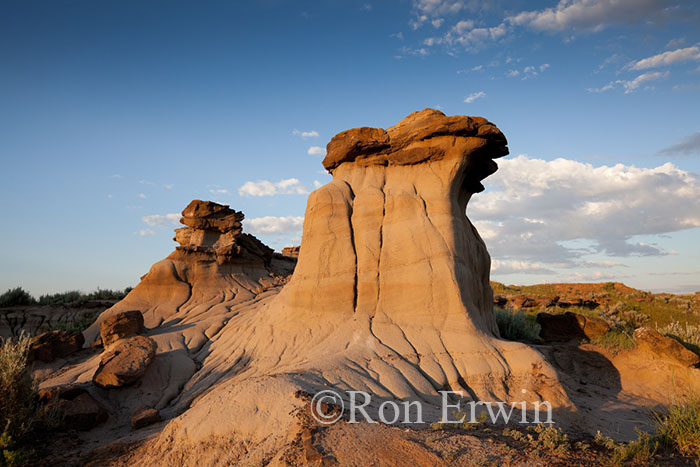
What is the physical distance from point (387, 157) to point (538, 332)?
8002mm

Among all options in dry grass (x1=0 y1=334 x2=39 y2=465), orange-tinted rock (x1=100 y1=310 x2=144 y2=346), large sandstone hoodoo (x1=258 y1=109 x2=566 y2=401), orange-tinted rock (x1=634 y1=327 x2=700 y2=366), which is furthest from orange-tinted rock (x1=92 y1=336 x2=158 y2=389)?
orange-tinted rock (x1=634 y1=327 x2=700 y2=366)

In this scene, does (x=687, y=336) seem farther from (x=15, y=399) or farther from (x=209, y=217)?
(x=209, y=217)

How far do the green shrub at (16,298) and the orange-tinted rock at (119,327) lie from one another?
516 inches

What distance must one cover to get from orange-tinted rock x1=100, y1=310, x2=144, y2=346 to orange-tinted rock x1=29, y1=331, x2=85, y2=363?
1.42 metres

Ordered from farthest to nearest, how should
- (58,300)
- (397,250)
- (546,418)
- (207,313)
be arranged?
1. (58,300)
2. (207,313)
3. (397,250)
4. (546,418)

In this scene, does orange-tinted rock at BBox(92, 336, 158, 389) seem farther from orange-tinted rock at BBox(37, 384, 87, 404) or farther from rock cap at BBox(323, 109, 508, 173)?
rock cap at BBox(323, 109, 508, 173)

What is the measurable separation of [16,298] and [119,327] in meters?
13.9

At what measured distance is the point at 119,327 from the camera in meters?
12.6

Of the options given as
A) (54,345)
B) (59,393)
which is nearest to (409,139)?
(59,393)

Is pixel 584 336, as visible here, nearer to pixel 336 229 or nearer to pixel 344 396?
pixel 336 229

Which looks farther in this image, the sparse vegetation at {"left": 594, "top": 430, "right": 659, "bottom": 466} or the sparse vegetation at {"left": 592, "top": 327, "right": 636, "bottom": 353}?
the sparse vegetation at {"left": 592, "top": 327, "right": 636, "bottom": 353}

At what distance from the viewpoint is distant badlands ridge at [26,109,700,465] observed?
709cm

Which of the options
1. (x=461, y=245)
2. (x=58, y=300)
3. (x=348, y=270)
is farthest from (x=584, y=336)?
(x=58, y=300)

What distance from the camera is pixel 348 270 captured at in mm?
9969
